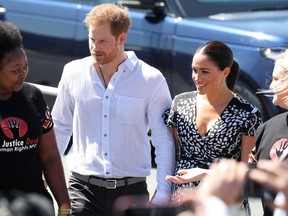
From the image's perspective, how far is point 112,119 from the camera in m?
4.95

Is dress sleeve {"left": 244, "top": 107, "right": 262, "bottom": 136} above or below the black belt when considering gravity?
above

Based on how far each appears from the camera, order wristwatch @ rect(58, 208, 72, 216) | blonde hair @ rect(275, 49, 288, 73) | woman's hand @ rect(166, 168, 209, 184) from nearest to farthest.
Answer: blonde hair @ rect(275, 49, 288, 73)
woman's hand @ rect(166, 168, 209, 184)
wristwatch @ rect(58, 208, 72, 216)

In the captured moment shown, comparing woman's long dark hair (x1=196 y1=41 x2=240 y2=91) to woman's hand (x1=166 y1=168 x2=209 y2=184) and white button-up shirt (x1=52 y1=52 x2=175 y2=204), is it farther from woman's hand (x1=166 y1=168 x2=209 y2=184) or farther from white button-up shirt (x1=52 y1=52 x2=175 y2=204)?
woman's hand (x1=166 y1=168 x2=209 y2=184)

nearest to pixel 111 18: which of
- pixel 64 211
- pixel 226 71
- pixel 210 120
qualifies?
pixel 226 71

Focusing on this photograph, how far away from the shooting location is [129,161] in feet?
16.3

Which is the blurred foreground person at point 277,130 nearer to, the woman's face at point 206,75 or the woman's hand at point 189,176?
the woman's hand at point 189,176

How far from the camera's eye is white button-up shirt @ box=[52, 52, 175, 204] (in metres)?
4.93

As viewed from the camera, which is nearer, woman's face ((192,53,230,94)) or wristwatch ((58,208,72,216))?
wristwatch ((58,208,72,216))

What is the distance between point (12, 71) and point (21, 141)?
34cm

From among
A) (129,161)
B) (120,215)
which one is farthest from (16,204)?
(129,161)

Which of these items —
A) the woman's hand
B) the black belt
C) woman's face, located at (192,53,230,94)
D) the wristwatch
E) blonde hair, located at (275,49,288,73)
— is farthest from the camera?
the black belt

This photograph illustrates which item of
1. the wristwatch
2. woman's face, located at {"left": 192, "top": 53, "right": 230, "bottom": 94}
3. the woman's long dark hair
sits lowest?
the wristwatch

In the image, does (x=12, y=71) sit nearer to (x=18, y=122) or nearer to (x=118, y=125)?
(x=18, y=122)

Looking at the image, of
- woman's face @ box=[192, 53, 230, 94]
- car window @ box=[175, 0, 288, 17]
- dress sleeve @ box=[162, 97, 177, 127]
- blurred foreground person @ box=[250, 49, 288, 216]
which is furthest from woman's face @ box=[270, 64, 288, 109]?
car window @ box=[175, 0, 288, 17]
